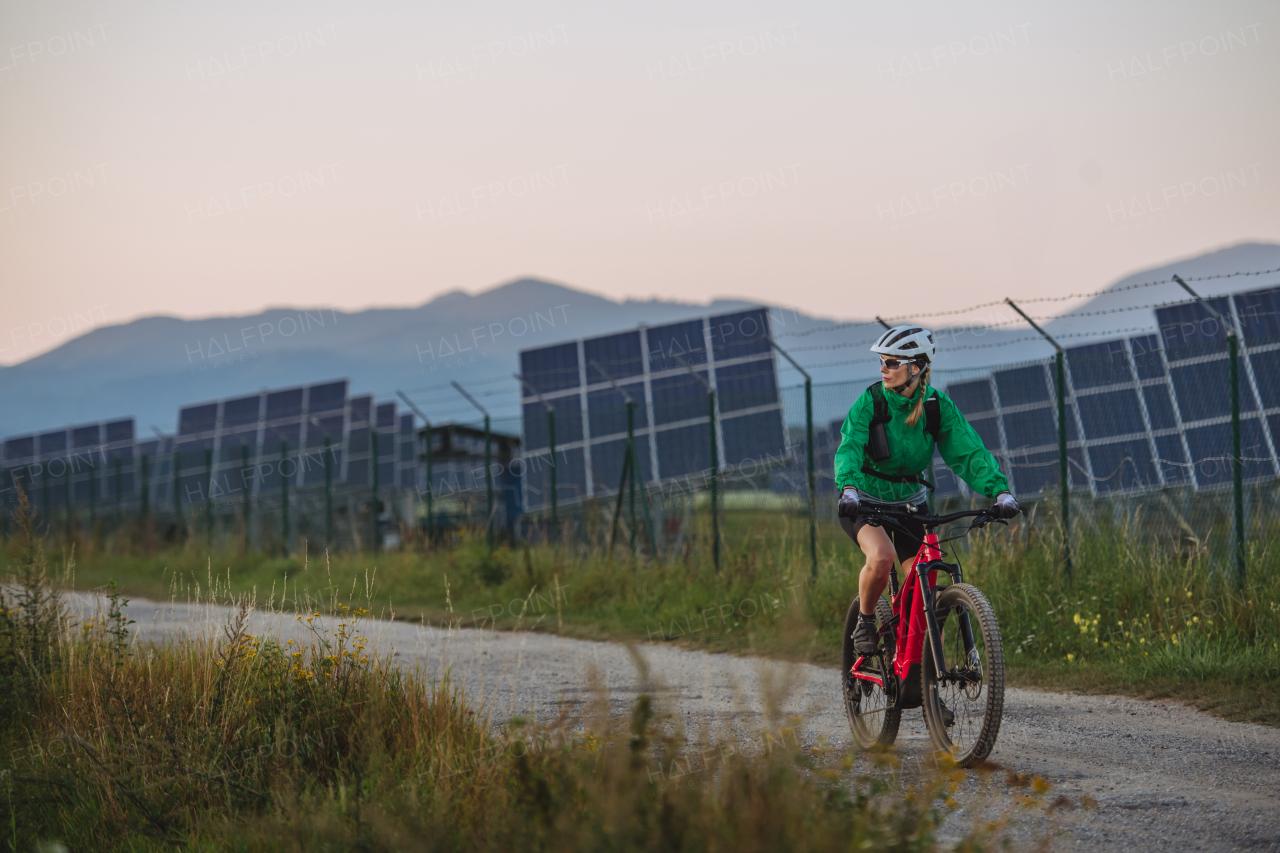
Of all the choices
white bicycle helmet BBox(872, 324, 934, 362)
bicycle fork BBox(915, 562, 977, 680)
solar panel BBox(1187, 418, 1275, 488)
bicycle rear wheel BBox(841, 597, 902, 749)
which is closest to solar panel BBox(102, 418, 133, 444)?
solar panel BBox(1187, 418, 1275, 488)

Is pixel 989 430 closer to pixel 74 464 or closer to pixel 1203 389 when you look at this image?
pixel 1203 389

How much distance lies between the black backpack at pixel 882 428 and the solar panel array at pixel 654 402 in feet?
27.9

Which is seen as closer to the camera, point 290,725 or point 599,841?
point 599,841

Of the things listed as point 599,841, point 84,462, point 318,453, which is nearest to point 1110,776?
point 599,841

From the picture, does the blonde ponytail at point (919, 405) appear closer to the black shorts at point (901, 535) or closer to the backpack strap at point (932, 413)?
the backpack strap at point (932, 413)

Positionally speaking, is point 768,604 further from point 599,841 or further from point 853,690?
point 599,841

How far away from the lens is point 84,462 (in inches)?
1261

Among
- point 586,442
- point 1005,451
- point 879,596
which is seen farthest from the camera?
point 586,442

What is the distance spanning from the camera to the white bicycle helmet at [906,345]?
5371 mm

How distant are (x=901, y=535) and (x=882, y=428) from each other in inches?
22.9

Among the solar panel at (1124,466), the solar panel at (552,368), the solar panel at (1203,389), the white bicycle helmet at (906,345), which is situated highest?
the solar panel at (552,368)

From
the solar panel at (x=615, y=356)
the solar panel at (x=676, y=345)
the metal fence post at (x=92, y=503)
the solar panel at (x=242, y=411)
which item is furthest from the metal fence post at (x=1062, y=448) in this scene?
the solar panel at (x=242, y=411)

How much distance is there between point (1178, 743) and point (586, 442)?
11663 millimetres

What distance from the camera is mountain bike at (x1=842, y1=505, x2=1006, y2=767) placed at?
493cm
